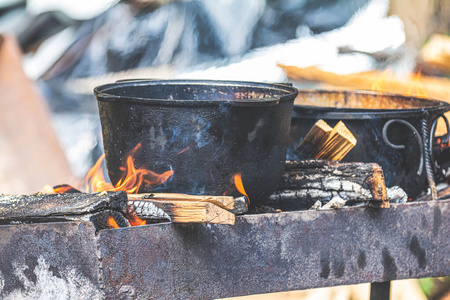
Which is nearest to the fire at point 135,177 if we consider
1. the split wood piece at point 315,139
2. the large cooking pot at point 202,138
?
the large cooking pot at point 202,138

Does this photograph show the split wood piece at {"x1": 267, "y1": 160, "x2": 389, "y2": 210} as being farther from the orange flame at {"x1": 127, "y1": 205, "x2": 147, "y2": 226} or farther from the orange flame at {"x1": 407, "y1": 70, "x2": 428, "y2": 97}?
the orange flame at {"x1": 407, "y1": 70, "x2": 428, "y2": 97}

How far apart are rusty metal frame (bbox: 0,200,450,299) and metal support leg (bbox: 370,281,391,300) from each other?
276mm

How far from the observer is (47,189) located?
2.25 m

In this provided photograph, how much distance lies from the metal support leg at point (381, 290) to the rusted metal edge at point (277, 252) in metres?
0.28

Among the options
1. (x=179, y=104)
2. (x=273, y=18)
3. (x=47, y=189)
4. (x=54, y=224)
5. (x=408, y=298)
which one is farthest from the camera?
(x=273, y=18)

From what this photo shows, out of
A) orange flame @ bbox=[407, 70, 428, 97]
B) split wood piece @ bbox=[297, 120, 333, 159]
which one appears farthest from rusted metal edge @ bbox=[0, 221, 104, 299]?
orange flame @ bbox=[407, 70, 428, 97]

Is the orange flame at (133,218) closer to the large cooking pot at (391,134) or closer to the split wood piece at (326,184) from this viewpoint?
the split wood piece at (326,184)

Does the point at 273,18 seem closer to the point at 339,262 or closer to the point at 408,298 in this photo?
the point at 408,298

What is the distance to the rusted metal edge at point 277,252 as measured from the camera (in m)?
1.66

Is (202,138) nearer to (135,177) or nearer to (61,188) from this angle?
(135,177)

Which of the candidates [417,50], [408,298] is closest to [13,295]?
[408,298]

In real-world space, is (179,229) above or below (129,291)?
above

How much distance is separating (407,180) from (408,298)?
117 cm

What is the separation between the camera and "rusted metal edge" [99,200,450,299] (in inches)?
65.5
